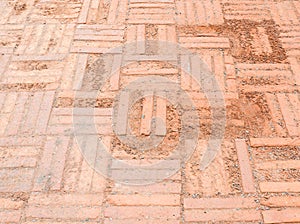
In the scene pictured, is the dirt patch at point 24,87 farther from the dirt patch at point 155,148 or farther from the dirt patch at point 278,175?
the dirt patch at point 278,175

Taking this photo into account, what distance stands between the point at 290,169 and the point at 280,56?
122 cm

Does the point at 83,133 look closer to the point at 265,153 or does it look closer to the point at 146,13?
the point at 265,153

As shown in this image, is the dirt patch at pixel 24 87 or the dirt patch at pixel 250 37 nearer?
the dirt patch at pixel 24 87

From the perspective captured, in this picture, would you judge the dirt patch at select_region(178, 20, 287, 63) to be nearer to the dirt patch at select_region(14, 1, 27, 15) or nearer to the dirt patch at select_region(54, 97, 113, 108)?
the dirt patch at select_region(54, 97, 113, 108)

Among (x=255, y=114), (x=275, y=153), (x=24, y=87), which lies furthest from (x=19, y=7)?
(x=275, y=153)

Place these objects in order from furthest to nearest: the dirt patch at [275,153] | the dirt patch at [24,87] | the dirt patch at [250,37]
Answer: the dirt patch at [250,37], the dirt patch at [24,87], the dirt patch at [275,153]

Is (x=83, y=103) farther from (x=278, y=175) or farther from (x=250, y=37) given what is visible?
(x=250, y=37)

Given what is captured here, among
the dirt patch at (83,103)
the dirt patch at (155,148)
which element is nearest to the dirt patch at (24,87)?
the dirt patch at (83,103)

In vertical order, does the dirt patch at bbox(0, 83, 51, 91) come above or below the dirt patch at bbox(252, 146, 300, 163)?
above

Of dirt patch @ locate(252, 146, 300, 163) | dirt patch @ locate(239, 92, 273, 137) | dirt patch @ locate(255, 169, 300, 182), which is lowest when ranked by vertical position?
dirt patch @ locate(255, 169, 300, 182)

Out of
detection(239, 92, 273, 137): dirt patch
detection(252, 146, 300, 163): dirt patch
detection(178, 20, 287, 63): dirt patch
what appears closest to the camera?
detection(252, 146, 300, 163): dirt patch

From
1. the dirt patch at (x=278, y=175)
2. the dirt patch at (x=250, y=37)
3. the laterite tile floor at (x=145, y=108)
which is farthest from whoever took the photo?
the dirt patch at (x=250, y=37)

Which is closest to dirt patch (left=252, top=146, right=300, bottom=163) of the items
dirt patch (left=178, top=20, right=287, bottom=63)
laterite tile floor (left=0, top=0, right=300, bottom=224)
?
laterite tile floor (left=0, top=0, right=300, bottom=224)

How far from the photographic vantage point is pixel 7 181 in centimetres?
260
